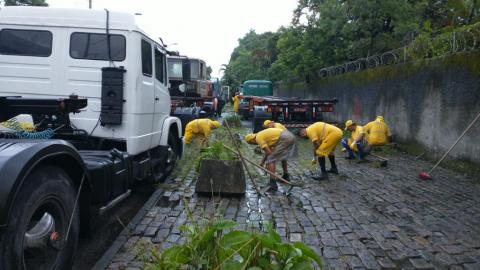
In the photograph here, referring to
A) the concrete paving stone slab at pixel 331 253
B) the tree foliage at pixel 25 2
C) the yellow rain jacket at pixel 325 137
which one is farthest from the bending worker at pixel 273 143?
the tree foliage at pixel 25 2

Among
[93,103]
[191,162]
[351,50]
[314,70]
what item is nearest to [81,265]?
[93,103]

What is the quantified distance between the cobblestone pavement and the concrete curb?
7cm

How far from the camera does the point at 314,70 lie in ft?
70.4

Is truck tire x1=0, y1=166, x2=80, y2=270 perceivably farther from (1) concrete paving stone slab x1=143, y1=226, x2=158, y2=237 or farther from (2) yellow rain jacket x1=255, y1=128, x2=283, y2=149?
(2) yellow rain jacket x1=255, y1=128, x2=283, y2=149

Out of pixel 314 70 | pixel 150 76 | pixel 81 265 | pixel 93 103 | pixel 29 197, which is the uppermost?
pixel 314 70

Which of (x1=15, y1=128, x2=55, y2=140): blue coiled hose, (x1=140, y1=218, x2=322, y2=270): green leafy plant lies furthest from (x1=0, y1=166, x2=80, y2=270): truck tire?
(x1=140, y1=218, x2=322, y2=270): green leafy plant

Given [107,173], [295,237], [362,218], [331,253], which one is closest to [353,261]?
[331,253]

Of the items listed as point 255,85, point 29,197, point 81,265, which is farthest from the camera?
point 255,85

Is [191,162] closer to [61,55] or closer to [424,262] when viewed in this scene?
[61,55]

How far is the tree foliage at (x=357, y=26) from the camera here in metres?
15.6

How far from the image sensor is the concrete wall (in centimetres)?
915

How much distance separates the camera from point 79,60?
568 cm

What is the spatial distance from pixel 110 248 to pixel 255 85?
2112 cm

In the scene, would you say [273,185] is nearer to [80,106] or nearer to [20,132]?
[80,106]
